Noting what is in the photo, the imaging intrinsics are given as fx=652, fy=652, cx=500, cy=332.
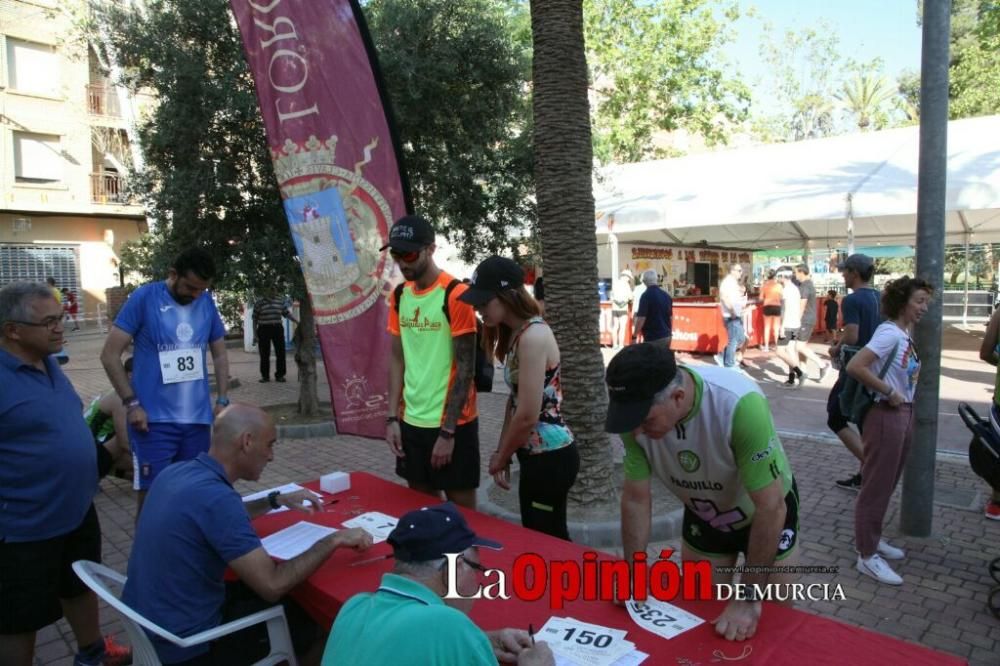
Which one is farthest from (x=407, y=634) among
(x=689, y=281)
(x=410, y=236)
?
(x=689, y=281)

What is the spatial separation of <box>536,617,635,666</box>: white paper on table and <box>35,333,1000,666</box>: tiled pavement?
7.89ft

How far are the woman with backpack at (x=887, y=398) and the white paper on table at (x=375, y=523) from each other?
114 inches

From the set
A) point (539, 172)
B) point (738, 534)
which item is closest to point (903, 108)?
point (539, 172)

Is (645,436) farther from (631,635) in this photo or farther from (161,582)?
(161,582)

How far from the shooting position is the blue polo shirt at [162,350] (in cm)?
389

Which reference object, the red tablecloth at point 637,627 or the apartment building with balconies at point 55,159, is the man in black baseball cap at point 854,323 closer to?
the red tablecloth at point 637,627

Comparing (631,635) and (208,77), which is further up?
(208,77)

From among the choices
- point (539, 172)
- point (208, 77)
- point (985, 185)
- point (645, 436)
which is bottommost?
point (645, 436)

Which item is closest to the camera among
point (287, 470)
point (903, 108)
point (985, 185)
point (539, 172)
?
point (539, 172)

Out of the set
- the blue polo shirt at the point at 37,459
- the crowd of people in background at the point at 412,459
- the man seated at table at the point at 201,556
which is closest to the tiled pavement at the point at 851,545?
the crowd of people in background at the point at 412,459

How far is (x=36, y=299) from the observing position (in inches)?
112

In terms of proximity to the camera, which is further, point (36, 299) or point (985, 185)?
point (985, 185)

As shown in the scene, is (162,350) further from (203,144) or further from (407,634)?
(203,144)

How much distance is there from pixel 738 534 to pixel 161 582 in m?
2.07
